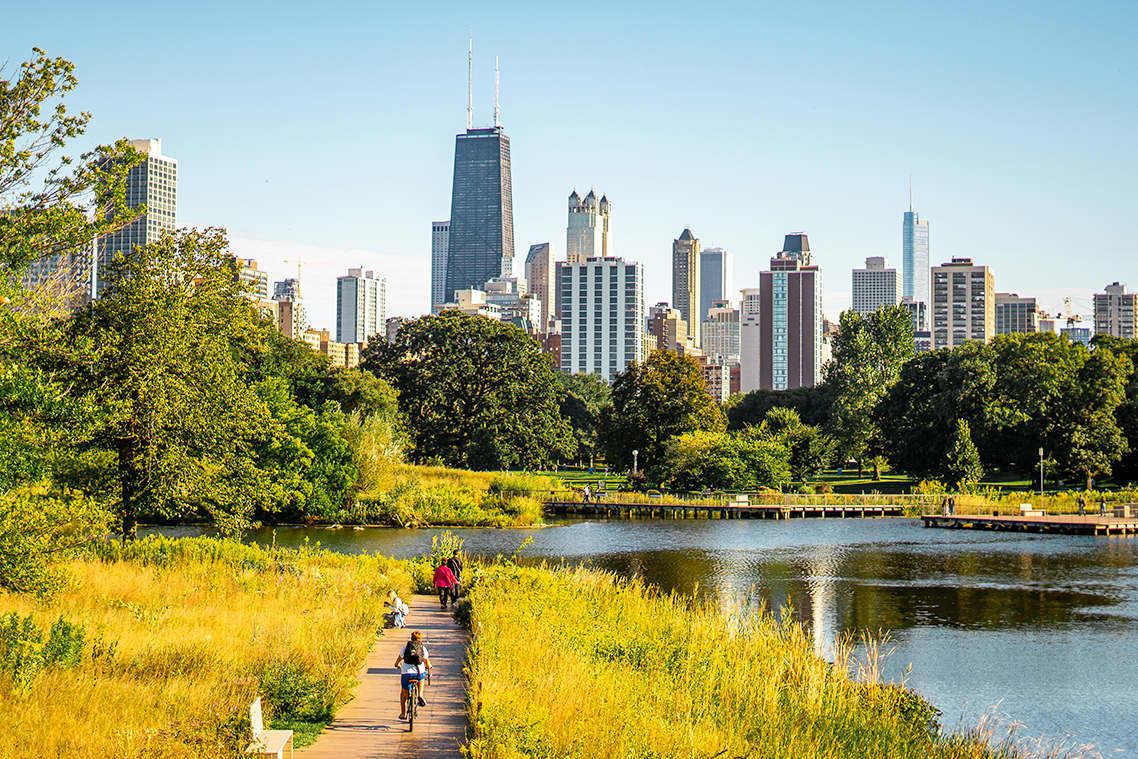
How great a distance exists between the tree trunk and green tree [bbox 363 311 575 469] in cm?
5510

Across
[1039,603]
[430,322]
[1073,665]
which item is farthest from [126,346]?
[430,322]

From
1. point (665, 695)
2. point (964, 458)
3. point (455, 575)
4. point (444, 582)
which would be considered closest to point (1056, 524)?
point (964, 458)

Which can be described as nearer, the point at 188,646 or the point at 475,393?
the point at 188,646

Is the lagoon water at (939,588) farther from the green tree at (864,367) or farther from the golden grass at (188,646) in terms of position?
the green tree at (864,367)

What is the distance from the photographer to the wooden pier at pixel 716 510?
73188 millimetres

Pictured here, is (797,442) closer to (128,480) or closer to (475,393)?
(475,393)

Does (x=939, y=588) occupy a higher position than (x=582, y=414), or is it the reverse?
(x=582, y=414)

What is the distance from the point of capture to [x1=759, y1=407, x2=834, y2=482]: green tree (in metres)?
83.1

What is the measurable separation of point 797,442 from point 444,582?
59956 millimetres

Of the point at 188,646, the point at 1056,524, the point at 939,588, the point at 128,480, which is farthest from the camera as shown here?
the point at 1056,524

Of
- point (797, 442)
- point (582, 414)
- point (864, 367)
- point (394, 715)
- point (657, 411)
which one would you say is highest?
point (864, 367)

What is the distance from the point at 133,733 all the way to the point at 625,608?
43.9 feet

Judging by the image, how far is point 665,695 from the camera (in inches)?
601

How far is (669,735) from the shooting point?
13.0 m
